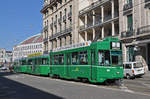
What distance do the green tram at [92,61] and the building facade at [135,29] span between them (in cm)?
→ 1115

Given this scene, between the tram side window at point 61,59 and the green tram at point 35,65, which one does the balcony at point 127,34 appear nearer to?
the green tram at point 35,65

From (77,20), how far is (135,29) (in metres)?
19.2

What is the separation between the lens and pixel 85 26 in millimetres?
44281

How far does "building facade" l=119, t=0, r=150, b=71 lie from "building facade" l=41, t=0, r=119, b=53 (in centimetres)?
258

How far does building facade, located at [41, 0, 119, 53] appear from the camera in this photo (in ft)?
121

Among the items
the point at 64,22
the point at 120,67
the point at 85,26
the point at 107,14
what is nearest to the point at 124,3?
the point at 107,14

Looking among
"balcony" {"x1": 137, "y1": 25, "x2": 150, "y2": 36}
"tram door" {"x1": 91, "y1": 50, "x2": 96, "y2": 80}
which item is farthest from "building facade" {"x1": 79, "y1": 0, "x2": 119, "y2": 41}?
"tram door" {"x1": 91, "y1": 50, "x2": 96, "y2": 80}

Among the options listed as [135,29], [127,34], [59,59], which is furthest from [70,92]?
[127,34]

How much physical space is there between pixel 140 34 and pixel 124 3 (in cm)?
594

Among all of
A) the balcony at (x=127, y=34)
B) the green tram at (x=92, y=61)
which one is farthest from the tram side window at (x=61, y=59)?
the balcony at (x=127, y=34)

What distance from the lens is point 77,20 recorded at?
46750 mm

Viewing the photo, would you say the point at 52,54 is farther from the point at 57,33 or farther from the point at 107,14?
the point at 57,33

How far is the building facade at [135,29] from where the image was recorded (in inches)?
1097

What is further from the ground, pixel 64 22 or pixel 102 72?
pixel 64 22
